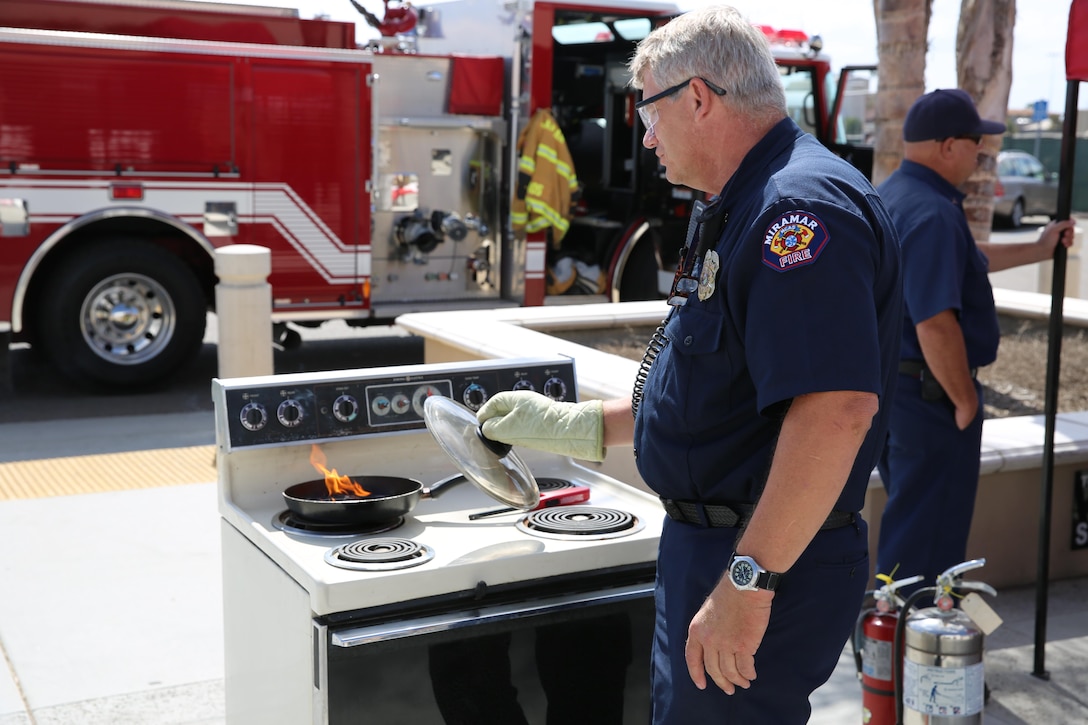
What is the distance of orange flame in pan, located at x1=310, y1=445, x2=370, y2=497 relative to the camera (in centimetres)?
283

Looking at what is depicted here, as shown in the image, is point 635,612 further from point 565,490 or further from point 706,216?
point 706,216

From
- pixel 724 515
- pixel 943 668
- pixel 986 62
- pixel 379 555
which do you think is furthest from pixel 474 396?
pixel 986 62

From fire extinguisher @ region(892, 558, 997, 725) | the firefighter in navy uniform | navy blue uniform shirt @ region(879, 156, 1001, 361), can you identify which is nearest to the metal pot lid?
the firefighter in navy uniform

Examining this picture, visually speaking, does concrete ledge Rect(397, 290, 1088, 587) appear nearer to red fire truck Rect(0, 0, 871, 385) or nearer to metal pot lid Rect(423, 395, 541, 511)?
metal pot lid Rect(423, 395, 541, 511)

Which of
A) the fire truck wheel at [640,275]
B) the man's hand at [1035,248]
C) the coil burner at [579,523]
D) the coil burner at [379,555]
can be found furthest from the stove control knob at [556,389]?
the fire truck wheel at [640,275]

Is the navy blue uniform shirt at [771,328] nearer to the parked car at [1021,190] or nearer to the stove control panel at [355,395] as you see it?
Answer: the stove control panel at [355,395]

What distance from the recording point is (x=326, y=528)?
269cm

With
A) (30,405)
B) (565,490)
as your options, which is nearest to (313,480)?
(565,490)

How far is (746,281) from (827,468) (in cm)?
33

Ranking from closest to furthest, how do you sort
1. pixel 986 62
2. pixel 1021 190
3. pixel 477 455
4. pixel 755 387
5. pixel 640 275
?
pixel 755 387 < pixel 477 455 < pixel 986 62 < pixel 640 275 < pixel 1021 190

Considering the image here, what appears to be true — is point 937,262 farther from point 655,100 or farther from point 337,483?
point 337,483

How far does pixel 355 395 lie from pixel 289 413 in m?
0.17

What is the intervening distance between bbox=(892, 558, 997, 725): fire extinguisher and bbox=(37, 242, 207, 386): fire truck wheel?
629cm

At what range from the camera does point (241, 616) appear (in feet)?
9.34
